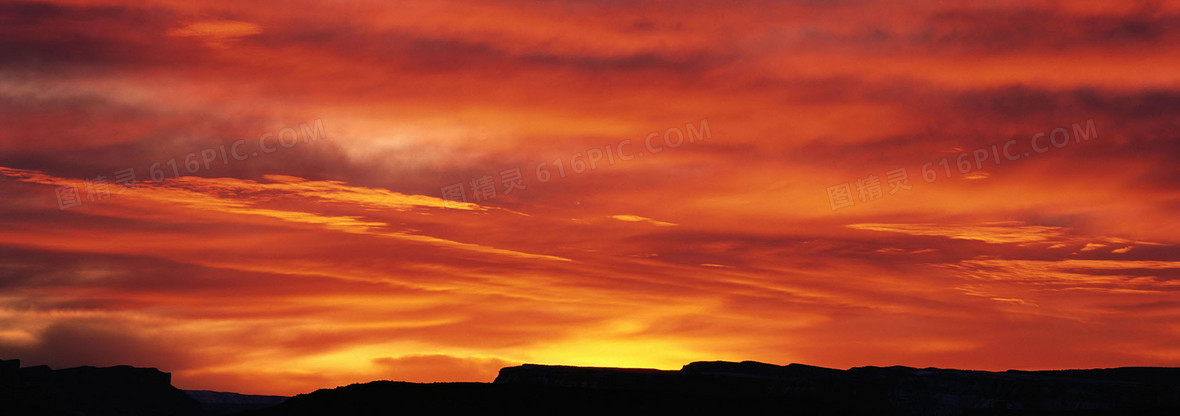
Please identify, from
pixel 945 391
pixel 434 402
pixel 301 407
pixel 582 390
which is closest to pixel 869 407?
pixel 945 391

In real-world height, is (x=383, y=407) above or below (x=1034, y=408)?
above

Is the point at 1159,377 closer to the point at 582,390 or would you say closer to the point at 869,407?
the point at 869,407

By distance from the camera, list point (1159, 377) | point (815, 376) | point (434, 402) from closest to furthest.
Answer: point (434, 402)
point (815, 376)
point (1159, 377)

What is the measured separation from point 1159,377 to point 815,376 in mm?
58098

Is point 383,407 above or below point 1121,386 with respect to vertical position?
above

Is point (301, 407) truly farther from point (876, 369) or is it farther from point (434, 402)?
point (876, 369)

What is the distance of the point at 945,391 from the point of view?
14300 centimetres

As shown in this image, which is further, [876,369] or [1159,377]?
[1159,377]

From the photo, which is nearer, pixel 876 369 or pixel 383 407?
pixel 383 407

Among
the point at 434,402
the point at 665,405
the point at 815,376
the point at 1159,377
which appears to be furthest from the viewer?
the point at 1159,377

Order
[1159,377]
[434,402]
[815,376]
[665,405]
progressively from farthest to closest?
[1159,377] < [815,376] < [434,402] < [665,405]

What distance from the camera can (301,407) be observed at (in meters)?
146

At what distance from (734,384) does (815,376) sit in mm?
15269

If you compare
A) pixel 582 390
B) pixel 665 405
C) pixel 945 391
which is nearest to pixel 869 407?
pixel 945 391
